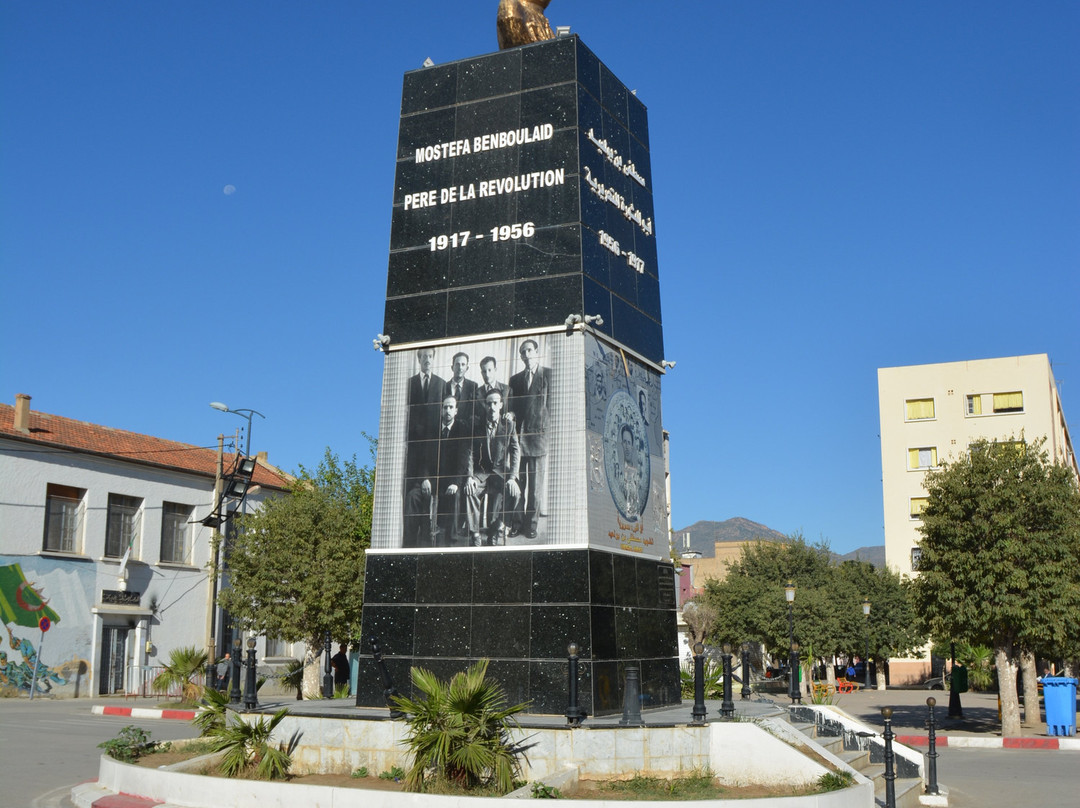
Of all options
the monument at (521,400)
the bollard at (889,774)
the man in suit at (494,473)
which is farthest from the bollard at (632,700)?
the bollard at (889,774)

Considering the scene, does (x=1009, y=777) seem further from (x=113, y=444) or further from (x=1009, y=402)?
(x=1009, y=402)

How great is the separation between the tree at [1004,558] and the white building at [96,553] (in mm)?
21710

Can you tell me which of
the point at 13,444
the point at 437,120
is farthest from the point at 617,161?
the point at 13,444

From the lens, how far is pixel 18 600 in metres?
34.1

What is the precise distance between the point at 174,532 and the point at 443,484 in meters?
29.3

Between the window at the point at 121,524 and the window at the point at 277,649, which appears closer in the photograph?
the window at the point at 121,524

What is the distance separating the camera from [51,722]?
2422 centimetres

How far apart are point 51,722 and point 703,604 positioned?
4986cm

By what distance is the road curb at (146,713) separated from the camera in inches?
1068

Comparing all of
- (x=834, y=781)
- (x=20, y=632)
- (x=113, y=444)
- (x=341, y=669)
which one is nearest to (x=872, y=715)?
(x=341, y=669)

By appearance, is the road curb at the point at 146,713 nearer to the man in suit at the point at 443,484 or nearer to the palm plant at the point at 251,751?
the palm plant at the point at 251,751

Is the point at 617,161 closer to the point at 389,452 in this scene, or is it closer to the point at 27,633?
the point at 389,452

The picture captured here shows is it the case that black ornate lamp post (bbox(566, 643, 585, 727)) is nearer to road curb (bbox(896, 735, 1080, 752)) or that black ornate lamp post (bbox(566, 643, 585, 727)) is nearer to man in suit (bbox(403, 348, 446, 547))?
man in suit (bbox(403, 348, 446, 547))

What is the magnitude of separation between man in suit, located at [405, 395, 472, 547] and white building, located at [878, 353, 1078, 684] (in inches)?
2251
